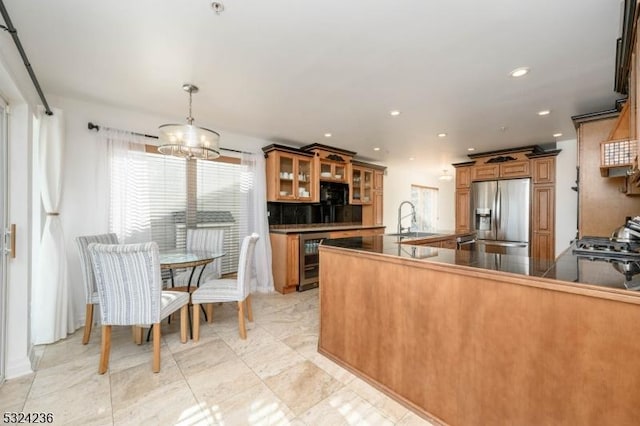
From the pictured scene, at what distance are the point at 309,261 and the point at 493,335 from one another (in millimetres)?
3203

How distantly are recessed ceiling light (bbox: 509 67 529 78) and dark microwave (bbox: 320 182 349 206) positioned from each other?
3.18 meters

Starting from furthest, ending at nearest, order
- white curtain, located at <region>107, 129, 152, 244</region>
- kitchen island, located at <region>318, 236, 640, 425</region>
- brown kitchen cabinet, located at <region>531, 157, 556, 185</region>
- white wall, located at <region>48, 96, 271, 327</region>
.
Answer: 1. brown kitchen cabinet, located at <region>531, 157, 556, 185</region>
2. white curtain, located at <region>107, 129, 152, 244</region>
3. white wall, located at <region>48, 96, 271, 327</region>
4. kitchen island, located at <region>318, 236, 640, 425</region>

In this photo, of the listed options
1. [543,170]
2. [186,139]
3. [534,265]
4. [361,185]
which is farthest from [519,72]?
[361,185]

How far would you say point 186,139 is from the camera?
231cm

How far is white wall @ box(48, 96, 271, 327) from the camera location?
9.27 feet

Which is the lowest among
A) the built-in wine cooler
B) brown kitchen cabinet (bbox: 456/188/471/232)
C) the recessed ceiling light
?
the built-in wine cooler

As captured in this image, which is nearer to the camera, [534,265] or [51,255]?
[534,265]

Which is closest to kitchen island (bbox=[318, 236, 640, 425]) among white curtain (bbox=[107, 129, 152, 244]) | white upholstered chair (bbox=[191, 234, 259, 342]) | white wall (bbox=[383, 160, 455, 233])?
white upholstered chair (bbox=[191, 234, 259, 342])

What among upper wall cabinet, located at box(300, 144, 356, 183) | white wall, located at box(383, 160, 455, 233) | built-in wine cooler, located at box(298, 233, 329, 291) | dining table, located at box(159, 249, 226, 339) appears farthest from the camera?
white wall, located at box(383, 160, 455, 233)

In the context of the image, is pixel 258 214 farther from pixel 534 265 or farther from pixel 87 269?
pixel 534 265

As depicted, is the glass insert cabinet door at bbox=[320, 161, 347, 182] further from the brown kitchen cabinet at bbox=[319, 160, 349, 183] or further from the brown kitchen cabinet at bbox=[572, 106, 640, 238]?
the brown kitchen cabinet at bbox=[572, 106, 640, 238]

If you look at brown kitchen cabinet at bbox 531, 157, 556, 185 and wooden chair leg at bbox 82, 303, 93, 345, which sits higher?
brown kitchen cabinet at bbox 531, 157, 556, 185

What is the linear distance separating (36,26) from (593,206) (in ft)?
16.0

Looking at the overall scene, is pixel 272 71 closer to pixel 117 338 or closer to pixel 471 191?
pixel 117 338
